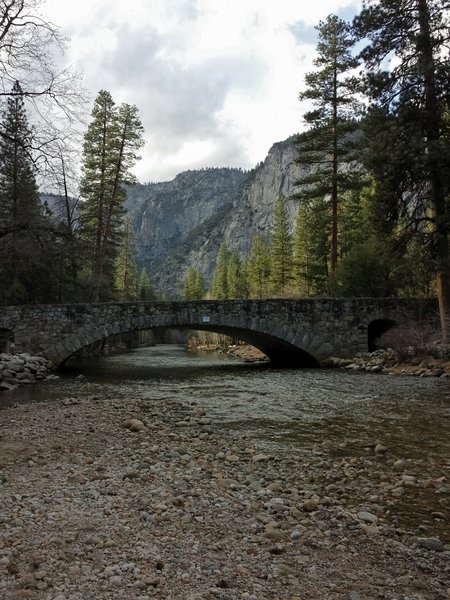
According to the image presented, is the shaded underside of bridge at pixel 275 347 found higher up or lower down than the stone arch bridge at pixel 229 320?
lower down

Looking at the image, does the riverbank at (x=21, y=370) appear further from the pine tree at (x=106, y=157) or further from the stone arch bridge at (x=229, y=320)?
the pine tree at (x=106, y=157)

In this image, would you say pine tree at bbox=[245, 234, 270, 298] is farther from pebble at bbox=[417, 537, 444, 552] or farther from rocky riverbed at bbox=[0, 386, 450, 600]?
pebble at bbox=[417, 537, 444, 552]

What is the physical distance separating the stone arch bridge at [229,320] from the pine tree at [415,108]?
4.35m

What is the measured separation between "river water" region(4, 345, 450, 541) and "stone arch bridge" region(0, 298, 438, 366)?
2783 mm

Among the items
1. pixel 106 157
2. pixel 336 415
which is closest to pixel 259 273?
pixel 106 157

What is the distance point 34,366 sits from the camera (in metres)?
17.1

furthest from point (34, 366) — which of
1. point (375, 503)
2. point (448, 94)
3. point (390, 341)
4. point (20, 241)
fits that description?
point (448, 94)

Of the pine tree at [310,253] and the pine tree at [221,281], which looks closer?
the pine tree at [310,253]

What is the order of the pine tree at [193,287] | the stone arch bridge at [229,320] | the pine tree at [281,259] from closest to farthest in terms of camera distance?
the stone arch bridge at [229,320], the pine tree at [281,259], the pine tree at [193,287]

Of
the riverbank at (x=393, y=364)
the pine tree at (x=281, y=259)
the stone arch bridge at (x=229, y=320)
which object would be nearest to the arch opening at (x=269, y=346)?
the stone arch bridge at (x=229, y=320)

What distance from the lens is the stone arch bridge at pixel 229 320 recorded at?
19.1 m

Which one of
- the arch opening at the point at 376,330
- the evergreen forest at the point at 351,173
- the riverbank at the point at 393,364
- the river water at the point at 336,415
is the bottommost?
the river water at the point at 336,415

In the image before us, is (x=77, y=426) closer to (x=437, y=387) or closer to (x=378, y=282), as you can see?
(x=437, y=387)

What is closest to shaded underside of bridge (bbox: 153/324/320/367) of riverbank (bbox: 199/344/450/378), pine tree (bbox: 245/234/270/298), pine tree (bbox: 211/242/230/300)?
riverbank (bbox: 199/344/450/378)
